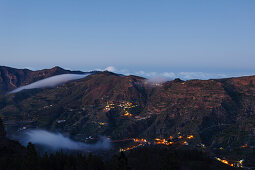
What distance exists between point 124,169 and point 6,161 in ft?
271

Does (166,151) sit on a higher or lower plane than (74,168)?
higher

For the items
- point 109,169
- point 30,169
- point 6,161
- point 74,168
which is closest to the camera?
point 30,169

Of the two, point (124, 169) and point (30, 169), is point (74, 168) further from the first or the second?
point (124, 169)

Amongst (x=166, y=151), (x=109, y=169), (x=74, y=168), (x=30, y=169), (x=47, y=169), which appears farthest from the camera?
(x=109, y=169)

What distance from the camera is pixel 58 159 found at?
171000 millimetres

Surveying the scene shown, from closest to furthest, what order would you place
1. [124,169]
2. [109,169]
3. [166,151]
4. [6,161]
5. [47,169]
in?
[124,169], [166,151], [6,161], [47,169], [109,169]

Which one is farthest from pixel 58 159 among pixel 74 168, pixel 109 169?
pixel 109 169

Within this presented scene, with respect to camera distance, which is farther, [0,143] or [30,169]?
[0,143]

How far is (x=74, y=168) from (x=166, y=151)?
260 ft

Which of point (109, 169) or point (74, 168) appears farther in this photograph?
point (109, 169)

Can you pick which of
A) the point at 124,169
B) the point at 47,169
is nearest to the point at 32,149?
the point at 47,169

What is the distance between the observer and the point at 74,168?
16288 centimetres

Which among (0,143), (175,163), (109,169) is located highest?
(175,163)

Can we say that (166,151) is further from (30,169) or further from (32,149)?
(32,149)
